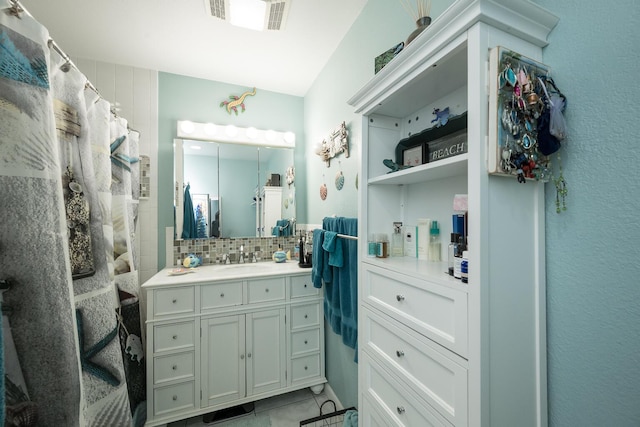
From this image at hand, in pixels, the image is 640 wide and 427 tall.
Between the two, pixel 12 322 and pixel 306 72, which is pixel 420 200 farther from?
pixel 306 72

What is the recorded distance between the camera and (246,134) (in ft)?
7.28

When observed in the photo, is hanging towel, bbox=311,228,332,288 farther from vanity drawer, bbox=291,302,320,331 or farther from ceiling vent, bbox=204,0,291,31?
ceiling vent, bbox=204,0,291,31

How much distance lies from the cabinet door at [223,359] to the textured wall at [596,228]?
1.57 m

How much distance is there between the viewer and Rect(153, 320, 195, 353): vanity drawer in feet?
4.85

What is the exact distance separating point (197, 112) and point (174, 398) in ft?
6.95

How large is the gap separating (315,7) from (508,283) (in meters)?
1.66

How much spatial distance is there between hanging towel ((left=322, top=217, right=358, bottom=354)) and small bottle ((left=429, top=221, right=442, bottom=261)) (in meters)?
0.47

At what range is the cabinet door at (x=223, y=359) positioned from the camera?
1562 millimetres

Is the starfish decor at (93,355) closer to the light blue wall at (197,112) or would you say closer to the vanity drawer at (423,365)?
the light blue wall at (197,112)

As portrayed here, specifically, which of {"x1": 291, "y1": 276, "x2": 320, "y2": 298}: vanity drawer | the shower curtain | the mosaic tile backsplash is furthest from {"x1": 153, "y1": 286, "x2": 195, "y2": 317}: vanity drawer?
{"x1": 291, "y1": 276, "x2": 320, "y2": 298}: vanity drawer

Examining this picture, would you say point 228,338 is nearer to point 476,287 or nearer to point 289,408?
point 289,408

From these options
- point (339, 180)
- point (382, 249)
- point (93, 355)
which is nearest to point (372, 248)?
point (382, 249)

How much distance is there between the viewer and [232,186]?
7.20ft

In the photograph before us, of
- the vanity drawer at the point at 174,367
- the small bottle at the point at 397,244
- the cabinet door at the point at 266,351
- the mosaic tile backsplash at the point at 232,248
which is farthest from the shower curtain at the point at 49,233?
the small bottle at the point at 397,244
